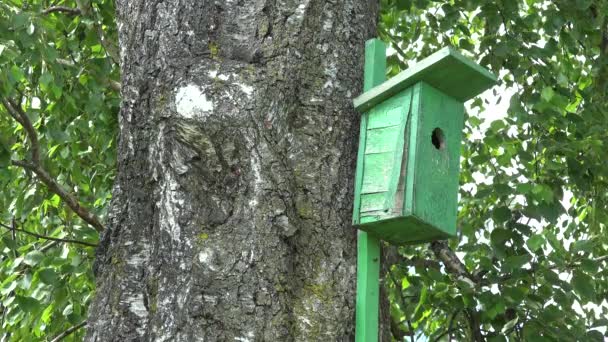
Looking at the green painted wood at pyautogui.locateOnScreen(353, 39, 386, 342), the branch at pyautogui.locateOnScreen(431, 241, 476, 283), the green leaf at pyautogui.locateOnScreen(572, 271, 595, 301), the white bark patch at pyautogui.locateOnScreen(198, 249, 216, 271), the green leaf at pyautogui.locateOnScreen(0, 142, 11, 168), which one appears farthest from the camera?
the branch at pyautogui.locateOnScreen(431, 241, 476, 283)

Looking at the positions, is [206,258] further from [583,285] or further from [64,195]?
[583,285]

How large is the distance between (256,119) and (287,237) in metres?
0.24

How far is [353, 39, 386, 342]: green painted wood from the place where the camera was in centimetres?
180

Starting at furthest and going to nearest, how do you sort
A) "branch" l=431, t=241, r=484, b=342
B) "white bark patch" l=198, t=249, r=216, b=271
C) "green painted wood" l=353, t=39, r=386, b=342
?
1. "branch" l=431, t=241, r=484, b=342
2. "green painted wood" l=353, t=39, r=386, b=342
3. "white bark patch" l=198, t=249, r=216, b=271

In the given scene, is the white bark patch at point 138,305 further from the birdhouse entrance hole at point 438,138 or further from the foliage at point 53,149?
the foliage at point 53,149

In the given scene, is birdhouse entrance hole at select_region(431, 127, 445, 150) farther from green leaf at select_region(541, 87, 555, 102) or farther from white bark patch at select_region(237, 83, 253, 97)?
green leaf at select_region(541, 87, 555, 102)

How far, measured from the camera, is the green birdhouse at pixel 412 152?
1.87m

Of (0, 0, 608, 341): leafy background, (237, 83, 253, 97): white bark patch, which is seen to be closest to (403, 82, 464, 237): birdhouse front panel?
(237, 83, 253, 97): white bark patch

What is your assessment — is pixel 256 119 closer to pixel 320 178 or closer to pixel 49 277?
pixel 320 178

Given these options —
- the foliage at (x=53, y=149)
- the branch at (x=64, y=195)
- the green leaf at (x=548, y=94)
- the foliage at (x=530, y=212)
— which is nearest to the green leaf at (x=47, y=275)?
the foliage at (x=53, y=149)

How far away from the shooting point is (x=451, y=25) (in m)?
3.86

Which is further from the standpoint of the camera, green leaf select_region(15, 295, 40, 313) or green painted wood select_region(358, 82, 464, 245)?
green leaf select_region(15, 295, 40, 313)

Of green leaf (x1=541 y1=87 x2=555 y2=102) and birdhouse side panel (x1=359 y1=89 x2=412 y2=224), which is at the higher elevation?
green leaf (x1=541 y1=87 x2=555 y2=102)

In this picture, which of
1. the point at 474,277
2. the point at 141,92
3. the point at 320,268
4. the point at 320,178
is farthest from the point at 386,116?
the point at 474,277
